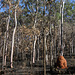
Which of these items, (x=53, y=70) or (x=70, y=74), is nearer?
(x=70, y=74)

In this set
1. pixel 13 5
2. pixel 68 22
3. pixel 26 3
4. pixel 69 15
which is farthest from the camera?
pixel 68 22

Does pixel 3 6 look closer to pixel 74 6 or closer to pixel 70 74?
pixel 70 74

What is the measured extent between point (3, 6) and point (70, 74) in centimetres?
1524

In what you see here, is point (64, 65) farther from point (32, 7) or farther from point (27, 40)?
point (27, 40)

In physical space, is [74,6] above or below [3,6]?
above

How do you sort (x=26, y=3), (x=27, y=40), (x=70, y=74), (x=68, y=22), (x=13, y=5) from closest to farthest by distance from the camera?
(x=70, y=74) < (x=13, y=5) < (x=26, y=3) < (x=27, y=40) < (x=68, y=22)

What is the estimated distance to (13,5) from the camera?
80.6 feet

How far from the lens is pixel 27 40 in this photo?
40.1 metres

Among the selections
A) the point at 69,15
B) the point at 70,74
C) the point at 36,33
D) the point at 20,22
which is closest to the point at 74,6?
the point at 69,15

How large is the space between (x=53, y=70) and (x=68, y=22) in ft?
104

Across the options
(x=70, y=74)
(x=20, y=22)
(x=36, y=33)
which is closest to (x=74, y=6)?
(x=20, y=22)

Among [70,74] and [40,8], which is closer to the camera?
[70,74]

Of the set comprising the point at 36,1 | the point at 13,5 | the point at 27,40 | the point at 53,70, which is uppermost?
the point at 36,1

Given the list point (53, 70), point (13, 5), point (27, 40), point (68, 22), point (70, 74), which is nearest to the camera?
point (70, 74)
